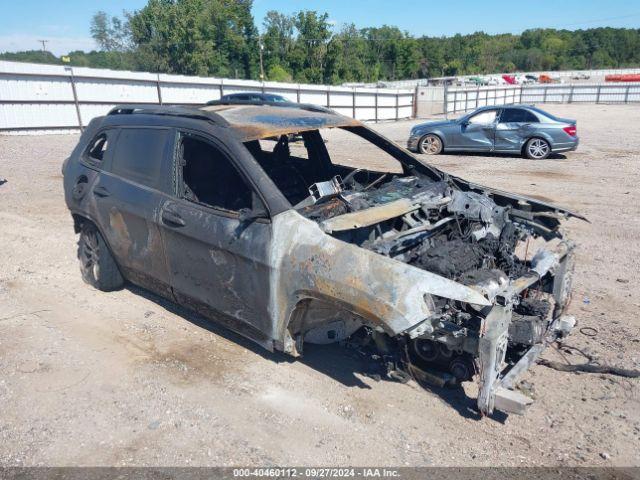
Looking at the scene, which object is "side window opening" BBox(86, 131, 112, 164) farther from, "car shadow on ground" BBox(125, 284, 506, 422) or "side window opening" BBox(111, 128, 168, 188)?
"car shadow on ground" BBox(125, 284, 506, 422)

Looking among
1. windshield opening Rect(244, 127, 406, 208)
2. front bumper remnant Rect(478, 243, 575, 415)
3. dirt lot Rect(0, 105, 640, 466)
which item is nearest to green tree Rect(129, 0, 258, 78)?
windshield opening Rect(244, 127, 406, 208)

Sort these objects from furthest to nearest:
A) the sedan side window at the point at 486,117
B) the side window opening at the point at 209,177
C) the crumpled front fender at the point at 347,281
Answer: the sedan side window at the point at 486,117
the side window opening at the point at 209,177
the crumpled front fender at the point at 347,281

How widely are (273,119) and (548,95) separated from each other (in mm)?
46212

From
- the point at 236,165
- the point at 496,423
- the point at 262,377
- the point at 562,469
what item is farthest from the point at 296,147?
the point at 562,469

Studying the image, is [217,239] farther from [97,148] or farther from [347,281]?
[97,148]

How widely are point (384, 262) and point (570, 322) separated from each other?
1.78 meters

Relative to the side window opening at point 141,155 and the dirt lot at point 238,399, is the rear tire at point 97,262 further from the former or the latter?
the side window opening at point 141,155

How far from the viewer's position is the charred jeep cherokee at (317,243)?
9.81ft

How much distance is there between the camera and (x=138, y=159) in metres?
4.33

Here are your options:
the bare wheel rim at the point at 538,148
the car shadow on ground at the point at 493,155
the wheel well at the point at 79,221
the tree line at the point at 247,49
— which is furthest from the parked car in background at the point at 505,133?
the tree line at the point at 247,49

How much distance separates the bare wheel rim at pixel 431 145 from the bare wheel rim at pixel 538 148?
2.54m

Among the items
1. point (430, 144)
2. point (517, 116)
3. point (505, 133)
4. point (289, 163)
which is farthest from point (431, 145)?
point (289, 163)

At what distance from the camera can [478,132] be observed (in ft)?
48.5

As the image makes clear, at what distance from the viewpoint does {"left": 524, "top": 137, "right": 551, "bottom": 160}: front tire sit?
14.2m
